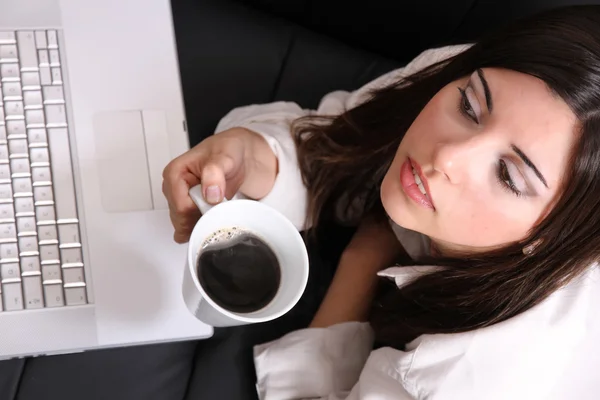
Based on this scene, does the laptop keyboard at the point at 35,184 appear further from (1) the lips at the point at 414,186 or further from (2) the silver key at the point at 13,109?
(1) the lips at the point at 414,186

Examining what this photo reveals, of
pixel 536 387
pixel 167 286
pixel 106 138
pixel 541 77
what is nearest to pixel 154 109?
pixel 106 138

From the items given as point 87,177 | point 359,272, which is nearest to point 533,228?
point 359,272

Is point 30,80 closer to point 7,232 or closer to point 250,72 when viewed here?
point 7,232

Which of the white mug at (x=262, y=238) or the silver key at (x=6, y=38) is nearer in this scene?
Result: the white mug at (x=262, y=238)

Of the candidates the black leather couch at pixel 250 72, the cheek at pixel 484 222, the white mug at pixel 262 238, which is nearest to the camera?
the white mug at pixel 262 238

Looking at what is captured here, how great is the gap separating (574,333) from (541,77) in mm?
316

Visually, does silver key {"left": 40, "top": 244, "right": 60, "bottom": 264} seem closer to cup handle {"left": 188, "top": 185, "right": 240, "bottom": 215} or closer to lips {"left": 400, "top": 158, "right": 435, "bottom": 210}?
cup handle {"left": 188, "top": 185, "right": 240, "bottom": 215}

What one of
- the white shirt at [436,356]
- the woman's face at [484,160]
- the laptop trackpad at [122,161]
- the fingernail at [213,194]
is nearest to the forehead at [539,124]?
the woman's face at [484,160]

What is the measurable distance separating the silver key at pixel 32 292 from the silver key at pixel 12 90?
0.70 feet

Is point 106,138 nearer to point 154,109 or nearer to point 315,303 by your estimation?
point 154,109

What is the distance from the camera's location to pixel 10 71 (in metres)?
0.75

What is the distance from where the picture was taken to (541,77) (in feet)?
2.20

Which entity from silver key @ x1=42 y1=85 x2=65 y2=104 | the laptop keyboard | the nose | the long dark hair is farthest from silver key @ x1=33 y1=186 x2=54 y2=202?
the nose

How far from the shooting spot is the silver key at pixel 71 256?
0.73 metres
